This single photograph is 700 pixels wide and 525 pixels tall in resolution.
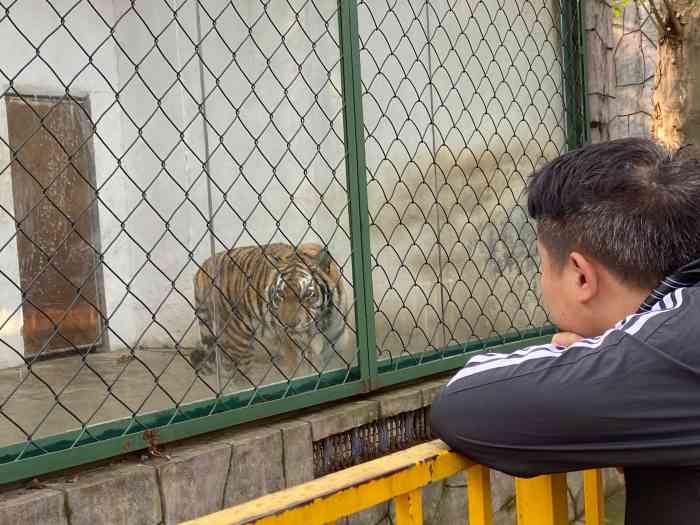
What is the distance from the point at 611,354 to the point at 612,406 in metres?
0.07

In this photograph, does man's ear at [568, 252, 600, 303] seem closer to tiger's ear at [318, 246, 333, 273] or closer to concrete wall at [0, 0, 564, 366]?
concrete wall at [0, 0, 564, 366]

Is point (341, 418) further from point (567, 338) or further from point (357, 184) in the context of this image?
point (567, 338)

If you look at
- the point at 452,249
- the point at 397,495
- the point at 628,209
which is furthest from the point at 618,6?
the point at 397,495

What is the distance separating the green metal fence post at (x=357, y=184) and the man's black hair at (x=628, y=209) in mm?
2061

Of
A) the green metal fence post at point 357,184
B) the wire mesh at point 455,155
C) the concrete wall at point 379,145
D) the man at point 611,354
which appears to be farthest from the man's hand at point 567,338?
the wire mesh at point 455,155

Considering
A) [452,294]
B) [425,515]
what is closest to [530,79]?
[452,294]

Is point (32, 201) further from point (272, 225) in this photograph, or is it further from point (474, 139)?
point (474, 139)

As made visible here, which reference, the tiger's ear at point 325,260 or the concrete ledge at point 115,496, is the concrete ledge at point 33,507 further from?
the tiger's ear at point 325,260

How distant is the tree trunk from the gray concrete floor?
1.62 m

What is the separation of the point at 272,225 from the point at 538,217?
2817 millimetres

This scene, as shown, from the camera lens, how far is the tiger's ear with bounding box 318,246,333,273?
390 centimetres

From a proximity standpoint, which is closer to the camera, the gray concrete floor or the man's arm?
the man's arm

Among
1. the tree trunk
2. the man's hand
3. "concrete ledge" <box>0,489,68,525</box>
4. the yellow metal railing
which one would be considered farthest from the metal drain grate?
the man's hand

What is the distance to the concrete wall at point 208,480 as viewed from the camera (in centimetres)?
246
